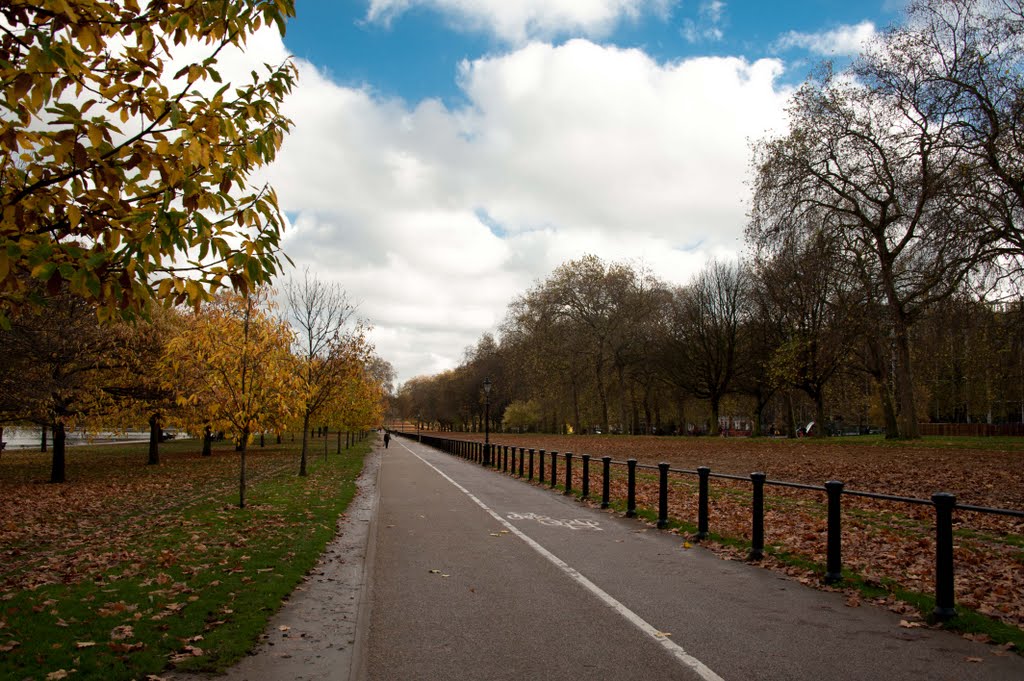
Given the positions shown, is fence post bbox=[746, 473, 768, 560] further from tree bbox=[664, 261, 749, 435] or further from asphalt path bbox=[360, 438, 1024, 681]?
tree bbox=[664, 261, 749, 435]

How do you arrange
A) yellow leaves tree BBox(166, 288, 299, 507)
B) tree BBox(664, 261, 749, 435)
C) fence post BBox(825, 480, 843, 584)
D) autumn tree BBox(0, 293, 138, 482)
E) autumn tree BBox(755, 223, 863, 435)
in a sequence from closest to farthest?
fence post BBox(825, 480, 843, 584) < yellow leaves tree BBox(166, 288, 299, 507) < autumn tree BBox(0, 293, 138, 482) < autumn tree BBox(755, 223, 863, 435) < tree BBox(664, 261, 749, 435)

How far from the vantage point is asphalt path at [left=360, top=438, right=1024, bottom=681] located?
16.1 feet

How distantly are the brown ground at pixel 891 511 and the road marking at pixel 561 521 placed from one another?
1789 mm

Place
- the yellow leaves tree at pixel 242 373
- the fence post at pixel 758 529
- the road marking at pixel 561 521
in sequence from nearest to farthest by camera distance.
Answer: the fence post at pixel 758 529, the road marking at pixel 561 521, the yellow leaves tree at pixel 242 373

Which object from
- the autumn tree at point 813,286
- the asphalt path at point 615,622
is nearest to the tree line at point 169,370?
the asphalt path at point 615,622

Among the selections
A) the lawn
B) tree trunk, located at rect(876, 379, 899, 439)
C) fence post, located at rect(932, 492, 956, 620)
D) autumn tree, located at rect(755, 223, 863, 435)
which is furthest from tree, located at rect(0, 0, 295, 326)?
tree trunk, located at rect(876, 379, 899, 439)

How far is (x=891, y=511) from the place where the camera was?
1292cm

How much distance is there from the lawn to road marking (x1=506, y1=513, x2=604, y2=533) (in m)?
3.47

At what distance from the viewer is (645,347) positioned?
53.4 metres

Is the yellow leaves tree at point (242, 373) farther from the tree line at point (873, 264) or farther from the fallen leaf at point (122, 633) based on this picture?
the tree line at point (873, 264)

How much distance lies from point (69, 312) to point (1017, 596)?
69.8 ft

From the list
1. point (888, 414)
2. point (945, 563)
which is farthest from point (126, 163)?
point (888, 414)

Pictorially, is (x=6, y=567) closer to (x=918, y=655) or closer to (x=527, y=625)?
(x=527, y=625)

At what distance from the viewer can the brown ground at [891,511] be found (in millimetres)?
7828
